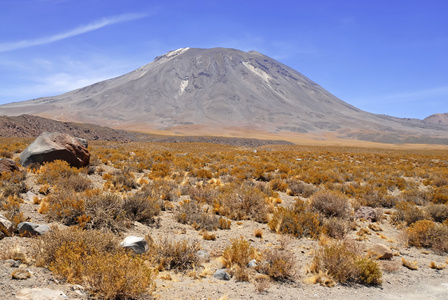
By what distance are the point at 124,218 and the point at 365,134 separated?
163585mm

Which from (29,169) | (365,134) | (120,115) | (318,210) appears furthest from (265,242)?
(120,115)

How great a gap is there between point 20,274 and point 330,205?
8158 mm

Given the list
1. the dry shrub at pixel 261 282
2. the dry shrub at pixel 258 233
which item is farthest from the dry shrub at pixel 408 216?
→ the dry shrub at pixel 261 282

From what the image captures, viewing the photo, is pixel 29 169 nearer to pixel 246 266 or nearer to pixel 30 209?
pixel 30 209

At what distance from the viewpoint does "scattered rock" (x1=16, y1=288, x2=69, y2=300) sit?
3510 millimetres

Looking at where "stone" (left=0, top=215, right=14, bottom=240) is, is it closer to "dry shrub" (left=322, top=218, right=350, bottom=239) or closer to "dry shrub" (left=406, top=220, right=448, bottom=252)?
"dry shrub" (left=322, top=218, right=350, bottom=239)

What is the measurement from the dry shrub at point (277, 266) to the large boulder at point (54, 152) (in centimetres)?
1012

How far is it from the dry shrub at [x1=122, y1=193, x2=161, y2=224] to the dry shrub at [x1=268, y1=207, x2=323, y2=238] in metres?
3.25

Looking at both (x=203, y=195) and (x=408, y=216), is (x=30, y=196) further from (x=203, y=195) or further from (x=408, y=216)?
(x=408, y=216)

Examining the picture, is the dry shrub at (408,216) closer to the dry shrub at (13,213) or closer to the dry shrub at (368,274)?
the dry shrub at (368,274)

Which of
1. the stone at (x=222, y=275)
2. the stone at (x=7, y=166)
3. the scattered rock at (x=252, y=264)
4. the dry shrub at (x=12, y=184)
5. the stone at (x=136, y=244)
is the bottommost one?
the stone at (x=222, y=275)

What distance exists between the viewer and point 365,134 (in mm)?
150250

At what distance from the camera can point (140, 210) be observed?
754 cm

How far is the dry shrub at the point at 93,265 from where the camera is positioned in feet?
12.8
